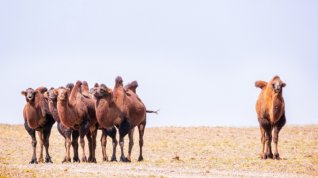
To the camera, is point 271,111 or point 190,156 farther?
point 190,156

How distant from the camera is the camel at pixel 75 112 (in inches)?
1108

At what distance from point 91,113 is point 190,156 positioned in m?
7.46

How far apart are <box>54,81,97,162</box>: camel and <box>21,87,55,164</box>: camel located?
906mm

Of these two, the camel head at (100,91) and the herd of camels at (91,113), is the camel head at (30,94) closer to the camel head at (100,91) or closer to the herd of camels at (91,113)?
the herd of camels at (91,113)

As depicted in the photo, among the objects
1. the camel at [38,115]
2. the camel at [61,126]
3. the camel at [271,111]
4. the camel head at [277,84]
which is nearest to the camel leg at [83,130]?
the camel at [61,126]

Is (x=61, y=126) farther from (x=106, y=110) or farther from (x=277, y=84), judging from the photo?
(x=277, y=84)

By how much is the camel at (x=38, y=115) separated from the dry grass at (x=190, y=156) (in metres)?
1.00

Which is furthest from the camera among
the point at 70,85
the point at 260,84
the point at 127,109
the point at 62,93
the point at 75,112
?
the point at 260,84

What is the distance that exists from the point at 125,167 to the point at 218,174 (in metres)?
3.02

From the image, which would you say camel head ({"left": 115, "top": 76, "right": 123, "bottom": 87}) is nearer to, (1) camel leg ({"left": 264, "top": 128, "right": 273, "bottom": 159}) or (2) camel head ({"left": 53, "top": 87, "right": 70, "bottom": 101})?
(2) camel head ({"left": 53, "top": 87, "right": 70, "bottom": 101})

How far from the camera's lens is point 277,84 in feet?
97.9

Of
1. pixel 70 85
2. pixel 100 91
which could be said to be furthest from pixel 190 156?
pixel 100 91

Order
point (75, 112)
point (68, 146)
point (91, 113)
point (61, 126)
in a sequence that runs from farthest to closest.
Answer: point (91, 113) → point (61, 126) → point (75, 112) → point (68, 146)

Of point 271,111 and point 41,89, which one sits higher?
point 41,89
